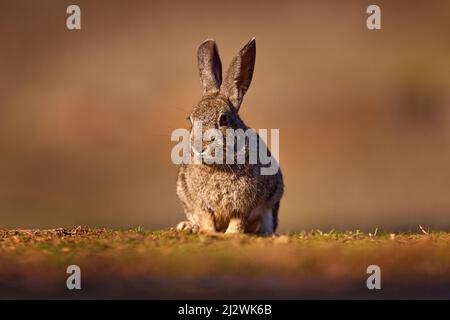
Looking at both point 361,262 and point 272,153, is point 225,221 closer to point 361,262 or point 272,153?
point 272,153

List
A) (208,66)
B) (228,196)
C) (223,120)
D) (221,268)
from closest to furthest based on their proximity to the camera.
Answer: (221,268), (223,120), (228,196), (208,66)

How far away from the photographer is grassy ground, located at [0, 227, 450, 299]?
577cm

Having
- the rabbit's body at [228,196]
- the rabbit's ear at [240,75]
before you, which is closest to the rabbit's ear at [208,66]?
the rabbit's ear at [240,75]

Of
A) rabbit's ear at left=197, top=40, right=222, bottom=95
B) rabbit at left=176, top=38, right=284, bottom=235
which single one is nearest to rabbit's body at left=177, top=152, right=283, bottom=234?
rabbit at left=176, top=38, right=284, bottom=235

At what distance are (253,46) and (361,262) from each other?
394 centimetres

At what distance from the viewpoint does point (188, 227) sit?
31.5 feet

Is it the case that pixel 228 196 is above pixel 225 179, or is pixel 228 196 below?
below

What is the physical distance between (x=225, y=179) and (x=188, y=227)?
2.37ft

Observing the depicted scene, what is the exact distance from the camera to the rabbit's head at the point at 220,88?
9391 millimetres

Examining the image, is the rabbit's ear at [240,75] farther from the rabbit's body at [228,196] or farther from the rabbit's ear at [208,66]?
the rabbit's body at [228,196]

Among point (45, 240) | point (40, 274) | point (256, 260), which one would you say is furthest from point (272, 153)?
point (40, 274)

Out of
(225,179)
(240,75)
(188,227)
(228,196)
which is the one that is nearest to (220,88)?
(240,75)

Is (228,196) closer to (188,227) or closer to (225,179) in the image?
(225,179)

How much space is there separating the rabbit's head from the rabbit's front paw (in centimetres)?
96
